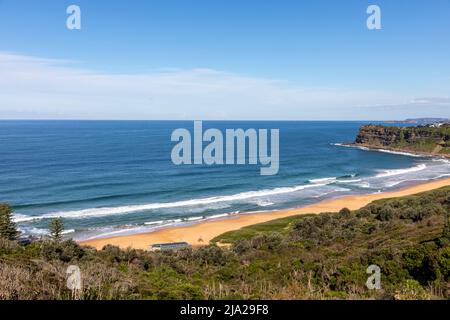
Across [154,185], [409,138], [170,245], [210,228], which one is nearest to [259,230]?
[210,228]

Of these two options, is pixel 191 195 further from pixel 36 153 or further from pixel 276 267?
pixel 36 153

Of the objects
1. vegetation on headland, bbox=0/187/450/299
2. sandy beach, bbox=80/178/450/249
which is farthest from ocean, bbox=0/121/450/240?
vegetation on headland, bbox=0/187/450/299

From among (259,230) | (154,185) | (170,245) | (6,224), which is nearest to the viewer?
(6,224)

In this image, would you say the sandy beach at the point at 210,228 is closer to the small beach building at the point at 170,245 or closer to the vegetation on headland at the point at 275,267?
the small beach building at the point at 170,245

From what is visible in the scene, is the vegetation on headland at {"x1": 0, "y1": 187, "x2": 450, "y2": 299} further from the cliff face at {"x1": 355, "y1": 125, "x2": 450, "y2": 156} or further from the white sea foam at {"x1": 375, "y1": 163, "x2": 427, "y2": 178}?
the cliff face at {"x1": 355, "y1": 125, "x2": 450, "y2": 156}

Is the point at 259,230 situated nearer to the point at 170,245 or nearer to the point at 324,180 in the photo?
the point at 170,245
